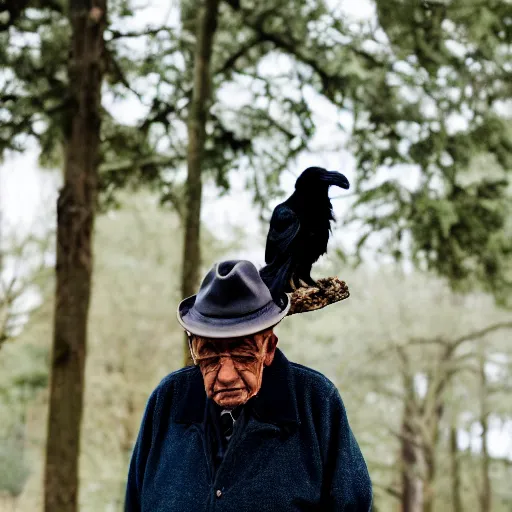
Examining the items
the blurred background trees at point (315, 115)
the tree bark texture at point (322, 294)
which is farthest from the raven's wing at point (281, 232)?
the blurred background trees at point (315, 115)

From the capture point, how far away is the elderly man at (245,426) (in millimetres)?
2184

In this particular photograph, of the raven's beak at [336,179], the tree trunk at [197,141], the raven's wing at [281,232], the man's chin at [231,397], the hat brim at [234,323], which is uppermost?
the tree trunk at [197,141]

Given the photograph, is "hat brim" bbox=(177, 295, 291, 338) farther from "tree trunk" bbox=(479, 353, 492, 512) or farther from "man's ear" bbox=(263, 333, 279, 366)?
"tree trunk" bbox=(479, 353, 492, 512)

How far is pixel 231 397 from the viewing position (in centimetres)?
219

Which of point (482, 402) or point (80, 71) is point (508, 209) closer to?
point (80, 71)

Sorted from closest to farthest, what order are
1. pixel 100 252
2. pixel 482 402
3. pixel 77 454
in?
pixel 77 454
pixel 100 252
pixel 482 402

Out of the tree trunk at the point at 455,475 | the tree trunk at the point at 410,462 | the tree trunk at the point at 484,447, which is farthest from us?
the tree trunk at the point at 455,475

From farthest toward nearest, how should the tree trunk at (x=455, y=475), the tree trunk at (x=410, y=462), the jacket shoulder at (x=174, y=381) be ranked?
the tree trunk at (x=455, y=475) → the tree trunk at (x=410, y=462) → the jacket shoulder at (x=174, y=381)

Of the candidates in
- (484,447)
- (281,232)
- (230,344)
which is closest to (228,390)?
(230,344)

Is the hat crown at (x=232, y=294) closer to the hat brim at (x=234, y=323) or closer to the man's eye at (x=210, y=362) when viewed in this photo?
the hat brim at (x=234, y=323)

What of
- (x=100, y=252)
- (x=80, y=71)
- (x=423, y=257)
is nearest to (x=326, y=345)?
(x=100, y=252)

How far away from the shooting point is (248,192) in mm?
8594

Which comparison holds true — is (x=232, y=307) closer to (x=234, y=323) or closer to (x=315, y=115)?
(x=234, y=323)

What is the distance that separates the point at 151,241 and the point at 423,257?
1145 centimetres
